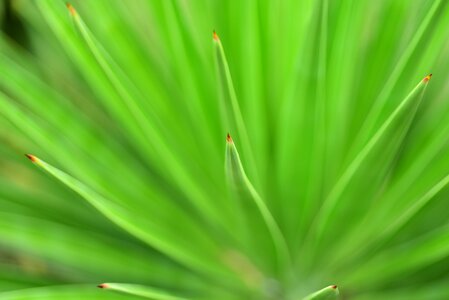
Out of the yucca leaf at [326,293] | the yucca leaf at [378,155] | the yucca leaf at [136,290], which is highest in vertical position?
the yucca leaf at [378,155]

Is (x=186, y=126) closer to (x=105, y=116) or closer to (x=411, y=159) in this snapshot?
(x=105, y=116)

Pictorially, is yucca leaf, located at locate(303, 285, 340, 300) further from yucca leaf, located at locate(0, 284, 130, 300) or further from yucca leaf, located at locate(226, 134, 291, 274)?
yucca leaf, located at locate(0, 284, 130, 300)

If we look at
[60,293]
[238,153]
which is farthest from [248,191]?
[60,293]

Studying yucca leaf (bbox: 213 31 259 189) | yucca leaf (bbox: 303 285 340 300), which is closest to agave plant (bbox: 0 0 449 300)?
yucca leaf (bbox: 213 31 259 189)

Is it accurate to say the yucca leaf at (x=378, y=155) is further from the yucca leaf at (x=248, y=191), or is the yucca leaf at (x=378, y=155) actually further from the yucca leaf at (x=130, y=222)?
the yucca leaf at (x=130, y=222)

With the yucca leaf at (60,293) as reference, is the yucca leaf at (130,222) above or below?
above

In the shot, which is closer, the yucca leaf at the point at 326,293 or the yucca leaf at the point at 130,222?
the yucca leaf at the point at 326,293

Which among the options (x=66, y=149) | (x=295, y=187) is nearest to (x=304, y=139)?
(x=295, y=187)

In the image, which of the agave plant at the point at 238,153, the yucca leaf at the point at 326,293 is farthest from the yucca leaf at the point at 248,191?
the yucca leaf at the point at 326,293
